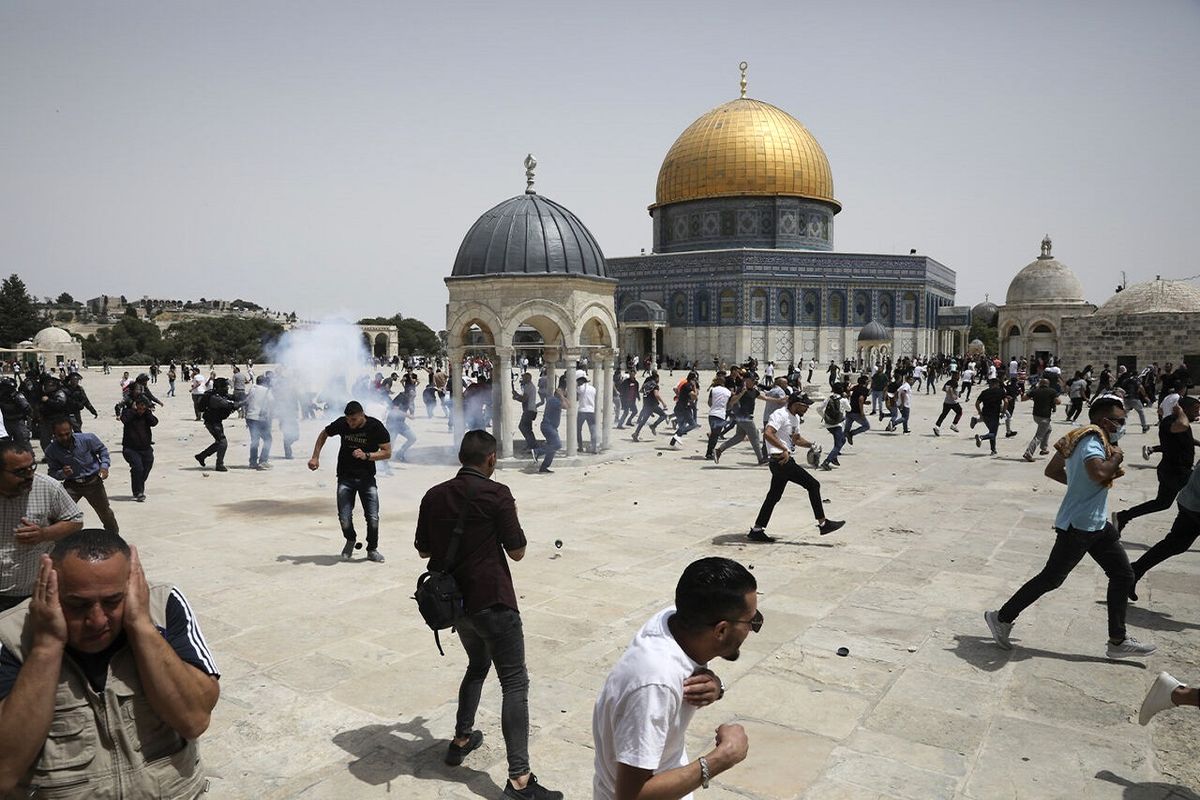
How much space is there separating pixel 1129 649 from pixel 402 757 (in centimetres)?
469

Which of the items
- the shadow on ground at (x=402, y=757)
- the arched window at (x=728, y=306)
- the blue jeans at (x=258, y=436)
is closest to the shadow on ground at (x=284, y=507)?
the blue jeans at (x=258, y=436)

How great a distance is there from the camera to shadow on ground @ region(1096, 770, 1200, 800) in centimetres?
376

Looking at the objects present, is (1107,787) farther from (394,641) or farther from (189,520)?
(189,520)

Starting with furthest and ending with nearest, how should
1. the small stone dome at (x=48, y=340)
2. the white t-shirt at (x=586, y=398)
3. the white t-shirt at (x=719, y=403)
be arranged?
the small stone dome at (x=48, y=340) → the white t-shirt at (x=719, y=403) → the white t-shirt at (x=586, y=398)

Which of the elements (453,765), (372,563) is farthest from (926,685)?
(372,563)

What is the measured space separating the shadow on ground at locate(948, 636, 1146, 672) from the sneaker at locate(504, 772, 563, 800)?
320cm

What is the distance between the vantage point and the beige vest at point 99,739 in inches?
81.0

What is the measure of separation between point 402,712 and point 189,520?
635cm

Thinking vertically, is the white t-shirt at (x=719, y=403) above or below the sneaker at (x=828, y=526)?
above

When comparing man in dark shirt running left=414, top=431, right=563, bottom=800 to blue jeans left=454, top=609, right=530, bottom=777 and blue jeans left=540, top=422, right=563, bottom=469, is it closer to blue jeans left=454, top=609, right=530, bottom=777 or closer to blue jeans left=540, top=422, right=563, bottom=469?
blue jeans left=454, top=609, right=530, bottom=777

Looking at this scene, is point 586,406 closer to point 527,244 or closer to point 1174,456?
point 527,244

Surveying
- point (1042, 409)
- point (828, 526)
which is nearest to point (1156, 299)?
point (1042, 409)

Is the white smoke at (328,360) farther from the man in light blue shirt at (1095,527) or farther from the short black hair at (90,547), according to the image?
the short black hair at (90,547)

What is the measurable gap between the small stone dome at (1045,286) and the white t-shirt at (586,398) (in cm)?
4728
